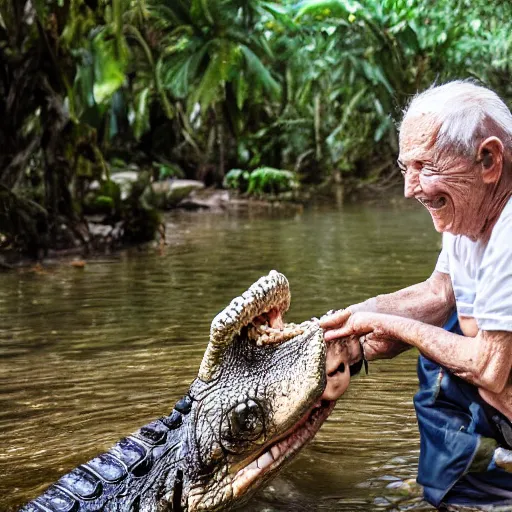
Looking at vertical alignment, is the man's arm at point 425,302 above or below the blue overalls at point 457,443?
above

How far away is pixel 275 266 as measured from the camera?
8617 millimetres

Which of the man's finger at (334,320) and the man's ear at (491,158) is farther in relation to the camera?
the man's finger at (334,320)

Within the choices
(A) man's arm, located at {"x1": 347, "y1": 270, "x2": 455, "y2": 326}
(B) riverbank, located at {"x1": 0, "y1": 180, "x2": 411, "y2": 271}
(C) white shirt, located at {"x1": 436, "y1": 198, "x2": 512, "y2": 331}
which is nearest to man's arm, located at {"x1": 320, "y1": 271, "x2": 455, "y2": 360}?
(A) man's arm, located at {"x1": 347, "y1": 270, "x2": 455, "y2": 326}

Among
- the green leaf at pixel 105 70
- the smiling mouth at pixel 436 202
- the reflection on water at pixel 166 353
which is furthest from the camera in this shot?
the green leaf at pixel 105 70

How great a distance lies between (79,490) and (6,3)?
7.68m

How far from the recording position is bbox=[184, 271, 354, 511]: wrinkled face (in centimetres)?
251

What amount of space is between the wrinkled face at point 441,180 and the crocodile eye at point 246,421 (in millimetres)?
785

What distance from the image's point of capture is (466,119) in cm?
247

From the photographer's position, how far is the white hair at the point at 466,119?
247 cm

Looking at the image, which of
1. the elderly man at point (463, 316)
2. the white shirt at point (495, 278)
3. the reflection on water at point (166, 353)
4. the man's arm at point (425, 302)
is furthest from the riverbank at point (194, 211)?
the white shirt at point (495, 278)

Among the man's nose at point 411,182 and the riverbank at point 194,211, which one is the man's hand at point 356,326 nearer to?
the man's nose at point 411,182

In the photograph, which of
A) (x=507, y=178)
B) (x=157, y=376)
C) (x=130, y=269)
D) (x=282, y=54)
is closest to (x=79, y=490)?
(x=507, y=178)

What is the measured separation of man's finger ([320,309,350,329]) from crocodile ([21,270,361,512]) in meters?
0.13

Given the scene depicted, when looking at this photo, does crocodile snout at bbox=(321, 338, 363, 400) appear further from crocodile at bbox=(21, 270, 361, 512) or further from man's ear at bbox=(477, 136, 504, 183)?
man's ear at bbox=(477, 136, 504, 183)
